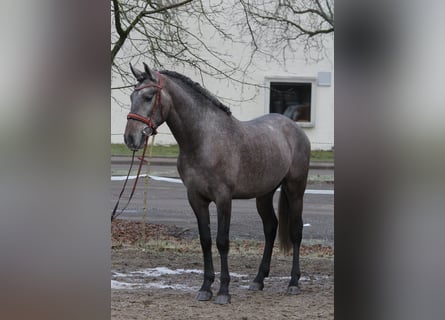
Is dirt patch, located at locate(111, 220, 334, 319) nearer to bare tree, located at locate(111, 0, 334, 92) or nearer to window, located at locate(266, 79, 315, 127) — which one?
window, located at locate(266, 79, 315, 127)

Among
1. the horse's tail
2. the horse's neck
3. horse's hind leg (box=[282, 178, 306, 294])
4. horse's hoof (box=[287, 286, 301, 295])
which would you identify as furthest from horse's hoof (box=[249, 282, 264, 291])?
the horse's neck

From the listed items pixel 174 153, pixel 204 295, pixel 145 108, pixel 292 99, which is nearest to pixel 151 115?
pixel 145 108

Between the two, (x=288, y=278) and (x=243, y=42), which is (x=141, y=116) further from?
(x=288, y=278)

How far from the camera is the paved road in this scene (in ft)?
12.9

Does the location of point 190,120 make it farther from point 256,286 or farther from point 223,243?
point 256,286

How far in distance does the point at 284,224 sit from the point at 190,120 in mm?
1033

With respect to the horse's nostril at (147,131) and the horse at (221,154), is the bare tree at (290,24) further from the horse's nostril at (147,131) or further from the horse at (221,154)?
the horse's nostril at (147,131)

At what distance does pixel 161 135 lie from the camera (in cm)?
391

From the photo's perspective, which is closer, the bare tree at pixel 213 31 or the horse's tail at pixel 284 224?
the bare tree at pixel 213 31

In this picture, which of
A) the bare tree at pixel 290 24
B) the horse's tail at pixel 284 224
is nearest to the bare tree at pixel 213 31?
the bare tree at pixel 290 24

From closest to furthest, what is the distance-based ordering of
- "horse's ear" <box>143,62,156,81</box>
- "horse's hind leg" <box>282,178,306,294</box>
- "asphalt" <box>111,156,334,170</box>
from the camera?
1. "horse's ear" <box>143,62,156,81</box>
2. "asphalt" <box>111,156,334,170</box>
3. "horse's hind leg" <box>282,178,306,294</box>

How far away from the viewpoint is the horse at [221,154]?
3.55 meters

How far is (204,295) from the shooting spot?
12.5 ft

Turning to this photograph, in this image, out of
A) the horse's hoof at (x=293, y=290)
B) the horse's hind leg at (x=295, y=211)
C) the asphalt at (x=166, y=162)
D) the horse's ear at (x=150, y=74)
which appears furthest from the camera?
the horse's hind leg at (x=295, y=211)
